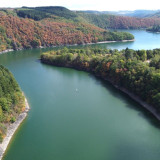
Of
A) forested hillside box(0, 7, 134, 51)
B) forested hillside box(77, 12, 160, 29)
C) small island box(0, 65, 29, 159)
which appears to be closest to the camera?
small island box(0, 65, 29, 159)

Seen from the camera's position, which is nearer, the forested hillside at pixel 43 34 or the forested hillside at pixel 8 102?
the forested hillside at pixel 8 102

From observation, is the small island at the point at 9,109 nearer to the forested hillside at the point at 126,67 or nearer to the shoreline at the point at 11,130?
the shoreline at the point at 11,130

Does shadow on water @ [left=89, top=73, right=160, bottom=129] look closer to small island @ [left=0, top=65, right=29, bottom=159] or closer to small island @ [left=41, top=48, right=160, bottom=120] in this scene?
small island @ [left=41, top=48, right=160, bottom=120]

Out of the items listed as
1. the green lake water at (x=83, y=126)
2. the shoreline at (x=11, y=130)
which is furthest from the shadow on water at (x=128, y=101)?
the shoreline at (x=11, y=130)

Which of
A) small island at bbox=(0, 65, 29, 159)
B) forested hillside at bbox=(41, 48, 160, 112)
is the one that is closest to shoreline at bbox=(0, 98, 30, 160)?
small island at bbox=(0, 65, 29, 159)

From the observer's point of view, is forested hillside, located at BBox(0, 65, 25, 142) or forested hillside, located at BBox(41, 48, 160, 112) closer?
forested hillside, located at BBox(0, 65, 25, 142)

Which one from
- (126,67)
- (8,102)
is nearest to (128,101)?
(126,67)

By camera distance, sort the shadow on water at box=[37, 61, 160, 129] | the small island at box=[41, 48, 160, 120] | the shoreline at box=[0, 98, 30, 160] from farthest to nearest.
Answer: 1. the small island at box=[41, 48, 160, 120]
2. the shadow on water at box=[37, 61, 160, 129]
3. the shoreline at box=[0, 98, 30, 160]
